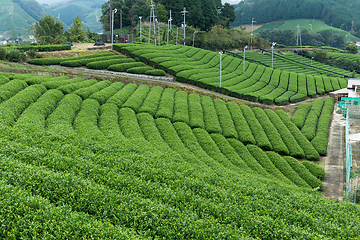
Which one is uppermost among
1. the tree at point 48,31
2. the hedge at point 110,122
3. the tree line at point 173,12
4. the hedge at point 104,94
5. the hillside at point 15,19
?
the hillside at point 15,19

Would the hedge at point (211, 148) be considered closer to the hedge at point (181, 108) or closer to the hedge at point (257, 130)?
the hedge at point (181, 108)

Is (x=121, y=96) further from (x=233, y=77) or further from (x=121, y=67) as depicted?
(x=233, y=77)

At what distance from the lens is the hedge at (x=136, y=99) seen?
88.4 ft

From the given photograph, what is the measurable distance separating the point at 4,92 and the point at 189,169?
53.1 feet

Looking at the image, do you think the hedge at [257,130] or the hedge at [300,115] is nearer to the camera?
the hedge at [257,130]

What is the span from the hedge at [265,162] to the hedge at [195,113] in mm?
5052

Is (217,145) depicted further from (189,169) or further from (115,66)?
(115,66)

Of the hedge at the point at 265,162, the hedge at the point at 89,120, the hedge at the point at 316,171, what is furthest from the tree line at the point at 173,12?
the hedge at the point at 316,171

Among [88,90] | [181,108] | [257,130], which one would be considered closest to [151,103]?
[181,108]

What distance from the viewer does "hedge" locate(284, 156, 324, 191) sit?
811 inches

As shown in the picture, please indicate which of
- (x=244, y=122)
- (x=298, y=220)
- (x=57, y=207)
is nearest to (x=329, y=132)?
(x=244, y=122)

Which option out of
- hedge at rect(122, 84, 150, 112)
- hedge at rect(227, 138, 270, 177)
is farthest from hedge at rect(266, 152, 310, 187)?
hedge at rect(122, 84, 150, 112)

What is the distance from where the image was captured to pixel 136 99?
94.7ft

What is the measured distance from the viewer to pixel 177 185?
1337cm
